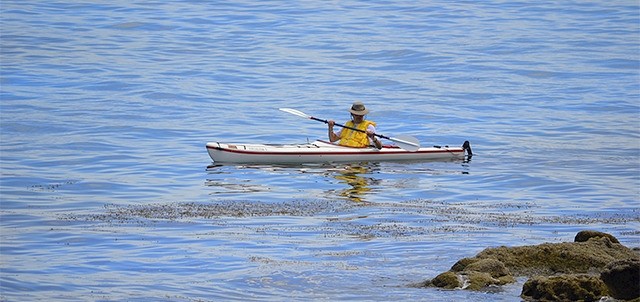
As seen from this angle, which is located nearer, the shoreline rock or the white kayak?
the shoreline rock

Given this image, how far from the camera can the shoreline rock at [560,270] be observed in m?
8.27

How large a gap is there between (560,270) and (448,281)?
0.99m

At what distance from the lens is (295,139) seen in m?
21.6

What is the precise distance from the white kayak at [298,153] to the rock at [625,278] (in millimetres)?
9682

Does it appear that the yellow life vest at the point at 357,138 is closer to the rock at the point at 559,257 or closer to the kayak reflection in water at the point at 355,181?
the kayak reflection in water at the point at 355,181

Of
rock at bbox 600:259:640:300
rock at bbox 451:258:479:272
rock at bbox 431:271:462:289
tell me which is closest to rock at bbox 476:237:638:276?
rock at bbox 451:258:479:272

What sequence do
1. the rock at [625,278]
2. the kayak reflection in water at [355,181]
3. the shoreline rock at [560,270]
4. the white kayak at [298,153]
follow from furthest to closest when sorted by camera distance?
1. the white kayak at [298,153]
2. the kayak reflection in water at [355,181]
3. the shoreline rock at [560,270]
4. the rock at [625,278]

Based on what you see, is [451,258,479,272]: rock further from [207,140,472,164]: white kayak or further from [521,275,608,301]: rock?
[207,140,472,164]: white kayak

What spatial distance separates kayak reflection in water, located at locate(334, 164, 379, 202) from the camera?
49.3 feet

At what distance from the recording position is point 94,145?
20062 mm

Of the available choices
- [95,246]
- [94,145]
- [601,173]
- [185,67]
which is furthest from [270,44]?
[95,246]

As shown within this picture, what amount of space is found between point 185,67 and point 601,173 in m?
15.6

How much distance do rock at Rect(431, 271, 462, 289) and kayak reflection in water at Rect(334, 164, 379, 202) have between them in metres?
5.31

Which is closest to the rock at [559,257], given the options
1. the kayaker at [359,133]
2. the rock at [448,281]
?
the rock at [448,281]
